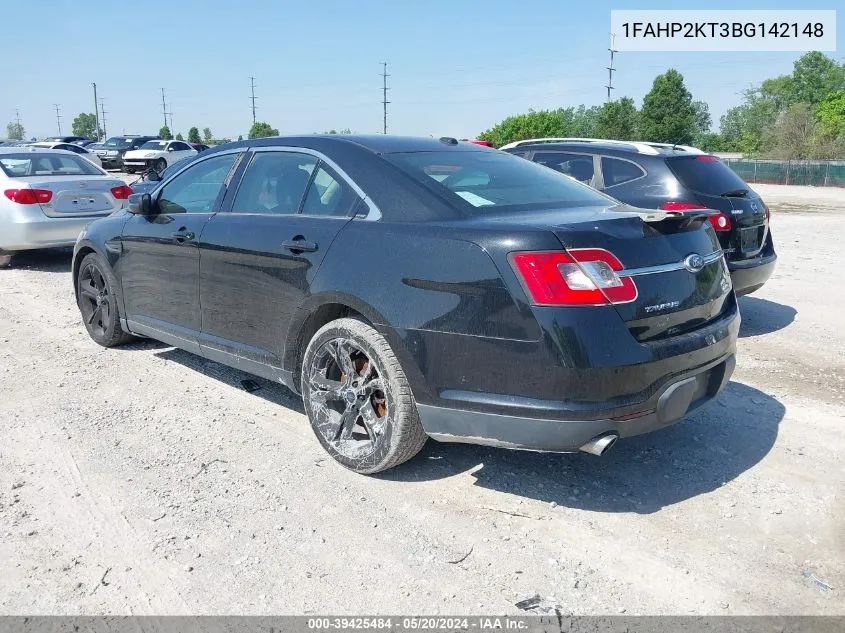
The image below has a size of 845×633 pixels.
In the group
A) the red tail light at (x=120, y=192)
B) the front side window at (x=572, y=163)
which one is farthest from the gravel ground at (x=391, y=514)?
the red tail light at (x=120, y=192)

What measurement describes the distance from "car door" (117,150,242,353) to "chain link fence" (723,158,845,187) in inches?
1641

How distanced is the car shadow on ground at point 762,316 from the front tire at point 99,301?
17.2 feet

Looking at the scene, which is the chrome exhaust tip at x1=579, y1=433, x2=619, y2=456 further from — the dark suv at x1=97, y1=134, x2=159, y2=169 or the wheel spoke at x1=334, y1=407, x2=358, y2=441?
the dark suv at x1=97, y1=134, x2=159, y2=169

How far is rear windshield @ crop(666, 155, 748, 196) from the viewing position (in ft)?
20.9

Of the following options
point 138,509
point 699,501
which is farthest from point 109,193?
point 699,501

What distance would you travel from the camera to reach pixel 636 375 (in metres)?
3.03

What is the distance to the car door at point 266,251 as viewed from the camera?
3.83 m

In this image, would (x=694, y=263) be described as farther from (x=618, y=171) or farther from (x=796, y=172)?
(x=796, y=172)

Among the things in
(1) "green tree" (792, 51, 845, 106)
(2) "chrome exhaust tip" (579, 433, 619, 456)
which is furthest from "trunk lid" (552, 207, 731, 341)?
(1) "green tree" (792, 51, 845, 106)

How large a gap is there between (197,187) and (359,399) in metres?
2.08

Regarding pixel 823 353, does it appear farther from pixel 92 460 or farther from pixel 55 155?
pixel 55 155

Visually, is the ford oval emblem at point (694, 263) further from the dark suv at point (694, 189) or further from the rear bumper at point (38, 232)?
the rear bumper at point (38, 232)

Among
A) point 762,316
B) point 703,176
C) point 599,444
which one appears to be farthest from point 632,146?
point 599,444

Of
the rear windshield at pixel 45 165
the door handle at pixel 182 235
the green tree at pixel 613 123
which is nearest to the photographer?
the door handle at pixel 182 235
